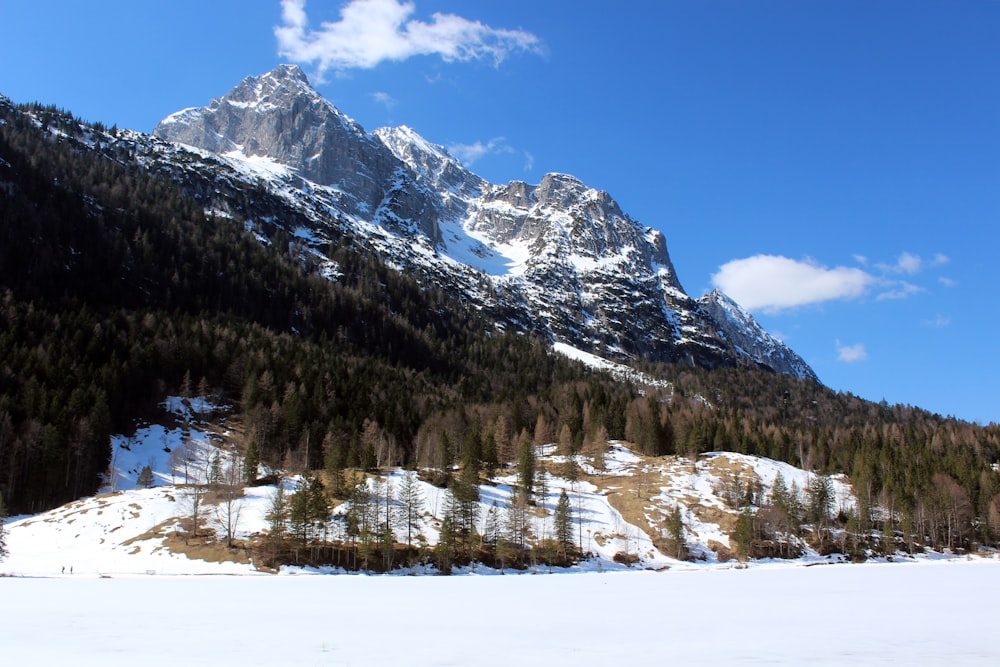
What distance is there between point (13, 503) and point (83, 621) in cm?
8714

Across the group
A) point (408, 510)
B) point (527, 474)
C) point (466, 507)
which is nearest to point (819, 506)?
point (527, 474)

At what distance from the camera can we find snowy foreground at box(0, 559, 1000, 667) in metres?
19.8

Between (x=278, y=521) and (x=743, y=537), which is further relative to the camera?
(x=743, y=537)

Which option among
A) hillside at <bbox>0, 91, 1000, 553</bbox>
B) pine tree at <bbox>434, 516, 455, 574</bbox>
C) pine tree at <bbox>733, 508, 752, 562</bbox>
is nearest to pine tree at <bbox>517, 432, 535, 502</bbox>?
hillside at <bbox>0, 91, 1000, 553</bbox>

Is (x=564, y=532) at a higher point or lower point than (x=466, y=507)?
lower

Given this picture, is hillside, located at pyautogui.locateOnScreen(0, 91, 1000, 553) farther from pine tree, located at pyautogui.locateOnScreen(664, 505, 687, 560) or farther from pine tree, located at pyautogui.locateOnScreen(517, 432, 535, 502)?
pine tree, located at pyautogui.locateOnScreen(664, 505, 687, 560)

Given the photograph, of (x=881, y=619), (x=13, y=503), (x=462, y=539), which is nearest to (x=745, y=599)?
(x=881, y=619)

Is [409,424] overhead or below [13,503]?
overhead

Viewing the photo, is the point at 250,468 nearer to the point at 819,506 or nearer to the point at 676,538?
the point at 676,538

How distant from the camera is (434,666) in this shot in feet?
58.6

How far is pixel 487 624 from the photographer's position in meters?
28.7

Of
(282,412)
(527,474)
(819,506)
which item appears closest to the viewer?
(527,474)

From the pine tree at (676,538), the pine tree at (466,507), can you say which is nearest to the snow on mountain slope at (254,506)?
the pine tree at (676,538)

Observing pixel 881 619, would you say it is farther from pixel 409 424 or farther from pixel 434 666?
pixel 409 424
